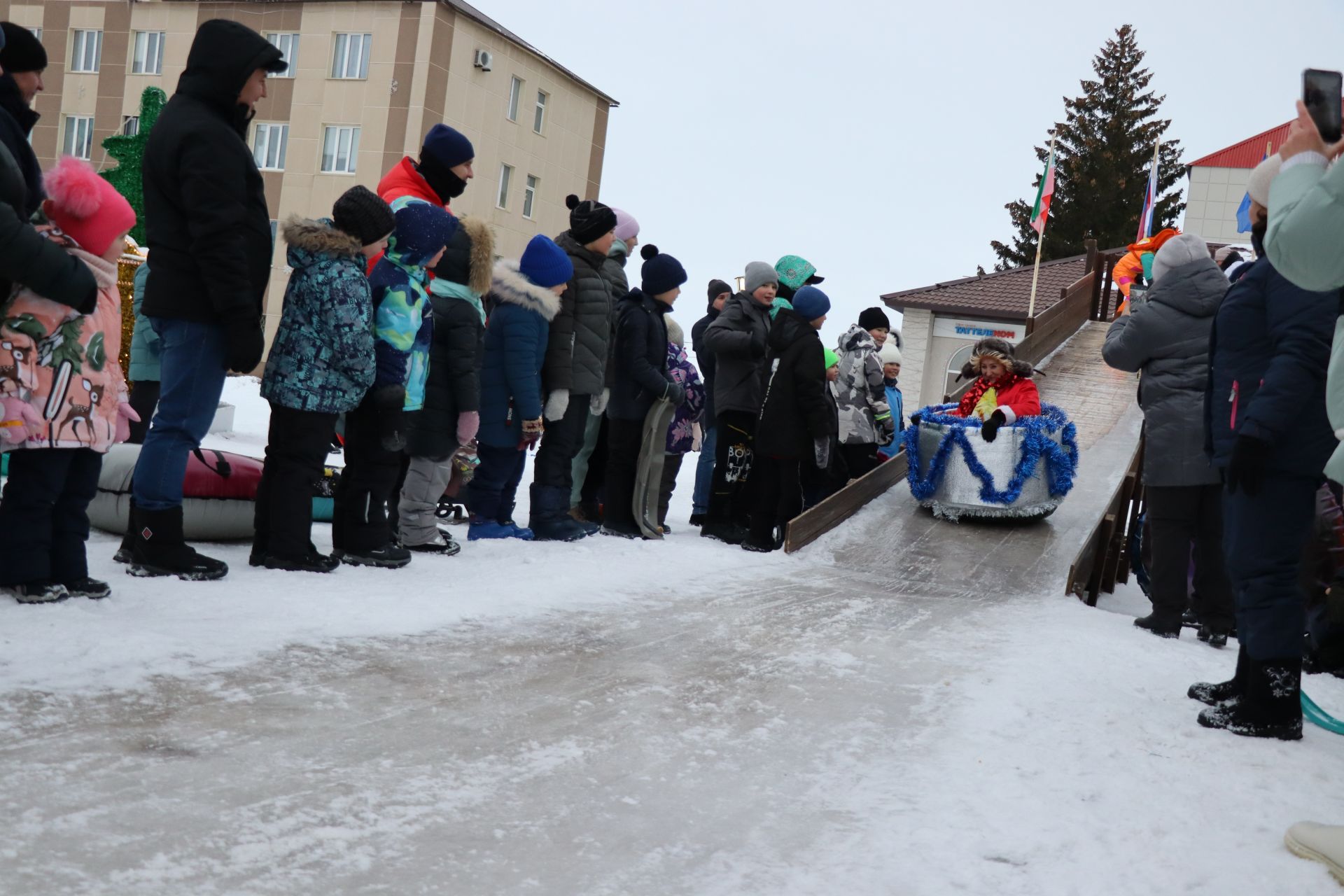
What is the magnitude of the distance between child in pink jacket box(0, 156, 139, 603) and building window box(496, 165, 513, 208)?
1335 inches

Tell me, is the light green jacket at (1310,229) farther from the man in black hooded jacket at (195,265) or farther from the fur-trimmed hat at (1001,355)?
the fur-trimmed hat at (1001,355)

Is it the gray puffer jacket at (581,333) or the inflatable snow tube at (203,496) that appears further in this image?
the gray puffer jacket at (581,333)

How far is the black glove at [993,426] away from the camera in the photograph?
9648mm

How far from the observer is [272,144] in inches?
1454

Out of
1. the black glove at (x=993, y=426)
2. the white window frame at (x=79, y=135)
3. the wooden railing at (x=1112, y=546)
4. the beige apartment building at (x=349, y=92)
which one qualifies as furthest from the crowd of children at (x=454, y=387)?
the white window frame at (x=79, y=135)

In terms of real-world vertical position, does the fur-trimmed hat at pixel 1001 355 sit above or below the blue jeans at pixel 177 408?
above

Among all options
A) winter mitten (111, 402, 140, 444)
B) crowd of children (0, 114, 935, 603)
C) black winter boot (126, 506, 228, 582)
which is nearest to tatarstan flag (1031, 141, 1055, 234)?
crowd of children (0, 114, 935, 603)

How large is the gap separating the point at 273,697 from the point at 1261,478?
11.0 feet

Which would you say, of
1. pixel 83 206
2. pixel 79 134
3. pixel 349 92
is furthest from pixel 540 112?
pixel 83 206

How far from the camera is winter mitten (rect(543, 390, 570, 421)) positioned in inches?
302

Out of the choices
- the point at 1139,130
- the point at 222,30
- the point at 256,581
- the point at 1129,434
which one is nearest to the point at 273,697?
the point at 256,581

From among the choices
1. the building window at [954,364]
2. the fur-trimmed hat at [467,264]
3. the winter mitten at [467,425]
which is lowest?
the winter mitten at [467,425]

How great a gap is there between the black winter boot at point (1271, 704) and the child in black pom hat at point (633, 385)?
4624mm

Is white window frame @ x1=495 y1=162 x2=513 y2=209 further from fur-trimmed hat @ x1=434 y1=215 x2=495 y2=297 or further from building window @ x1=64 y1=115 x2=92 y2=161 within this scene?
fur-trimmed hat @ x1=434 y1=215 x2=495 y2=297
